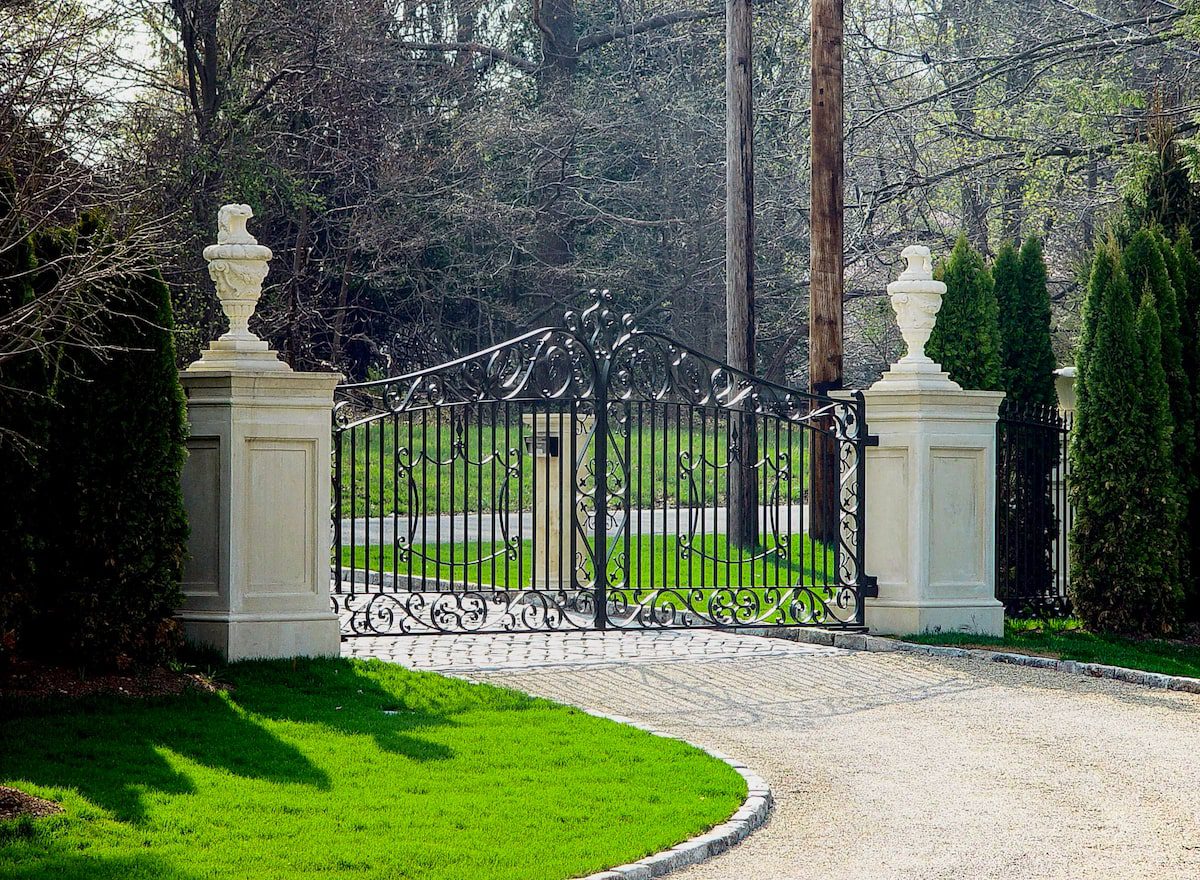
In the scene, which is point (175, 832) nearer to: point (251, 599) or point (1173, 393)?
point (251, 599)

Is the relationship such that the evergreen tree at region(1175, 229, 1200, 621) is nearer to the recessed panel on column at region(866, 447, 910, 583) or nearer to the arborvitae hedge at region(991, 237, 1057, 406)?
the arborvitae hedge at region(991, 237, 1057, 406)

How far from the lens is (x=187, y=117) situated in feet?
62.5

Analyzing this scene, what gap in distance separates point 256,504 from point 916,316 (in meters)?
5.04

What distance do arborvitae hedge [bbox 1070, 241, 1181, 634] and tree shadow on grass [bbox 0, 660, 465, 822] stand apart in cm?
597

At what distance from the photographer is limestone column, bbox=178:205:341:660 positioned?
8.79 meters

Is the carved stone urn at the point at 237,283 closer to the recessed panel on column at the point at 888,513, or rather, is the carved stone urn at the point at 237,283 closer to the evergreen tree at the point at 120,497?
the evergreen tree at the point at 120,497

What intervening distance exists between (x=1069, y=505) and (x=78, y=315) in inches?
322

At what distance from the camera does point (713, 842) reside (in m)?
5.54

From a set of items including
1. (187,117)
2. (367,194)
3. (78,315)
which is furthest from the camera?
(367,194)

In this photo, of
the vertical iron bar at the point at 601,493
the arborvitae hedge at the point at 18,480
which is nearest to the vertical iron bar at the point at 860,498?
the vertical iron bar at the point at 601,493

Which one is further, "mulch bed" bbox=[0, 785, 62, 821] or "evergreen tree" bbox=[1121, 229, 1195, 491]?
"evergreen tree" bbox=[1121, 229, 1195, 491]

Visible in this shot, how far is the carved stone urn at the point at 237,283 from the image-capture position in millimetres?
9031

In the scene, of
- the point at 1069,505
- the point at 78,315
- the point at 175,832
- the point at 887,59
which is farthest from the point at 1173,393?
the point at 887,59

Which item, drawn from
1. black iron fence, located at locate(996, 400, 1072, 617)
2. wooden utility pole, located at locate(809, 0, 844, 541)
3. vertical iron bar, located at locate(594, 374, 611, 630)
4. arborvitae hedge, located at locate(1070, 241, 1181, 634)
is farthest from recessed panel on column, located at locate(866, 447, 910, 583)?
wooden utility pole, located at locate(809, 0, 844, 541)
